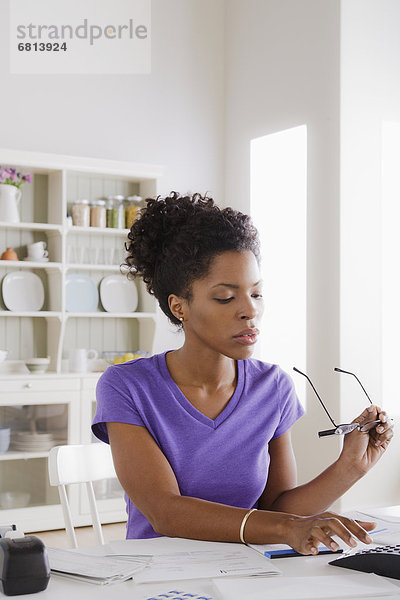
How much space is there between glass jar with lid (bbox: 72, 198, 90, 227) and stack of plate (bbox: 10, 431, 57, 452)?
1246 mm

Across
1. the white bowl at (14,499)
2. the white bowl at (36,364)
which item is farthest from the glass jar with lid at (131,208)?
the white bowl at (14,499)

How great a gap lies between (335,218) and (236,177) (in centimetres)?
112

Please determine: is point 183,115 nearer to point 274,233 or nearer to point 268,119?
point 268,119

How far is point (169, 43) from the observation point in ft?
17.0

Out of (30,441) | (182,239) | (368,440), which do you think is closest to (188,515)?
(368,440)

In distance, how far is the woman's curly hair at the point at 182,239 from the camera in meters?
1.68

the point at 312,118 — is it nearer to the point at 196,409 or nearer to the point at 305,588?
the point at 196,409

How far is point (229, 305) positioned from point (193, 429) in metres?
0.28

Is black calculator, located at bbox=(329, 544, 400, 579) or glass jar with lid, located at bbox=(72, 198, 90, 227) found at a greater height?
glass jar with lid, located at bbox=(72, 198, 90, 227)

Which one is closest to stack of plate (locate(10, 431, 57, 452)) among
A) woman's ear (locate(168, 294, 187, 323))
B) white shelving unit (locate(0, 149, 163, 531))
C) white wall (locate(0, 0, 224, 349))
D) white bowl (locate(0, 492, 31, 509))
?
white shelving unit (locate(0, 149, 163, 531))

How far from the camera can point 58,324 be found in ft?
14.8

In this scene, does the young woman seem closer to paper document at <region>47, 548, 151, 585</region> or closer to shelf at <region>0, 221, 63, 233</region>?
paper document at <region>47, 548, 151, 585</region>

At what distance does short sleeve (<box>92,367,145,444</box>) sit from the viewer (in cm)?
162

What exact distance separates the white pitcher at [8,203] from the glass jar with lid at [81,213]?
0.36 m
